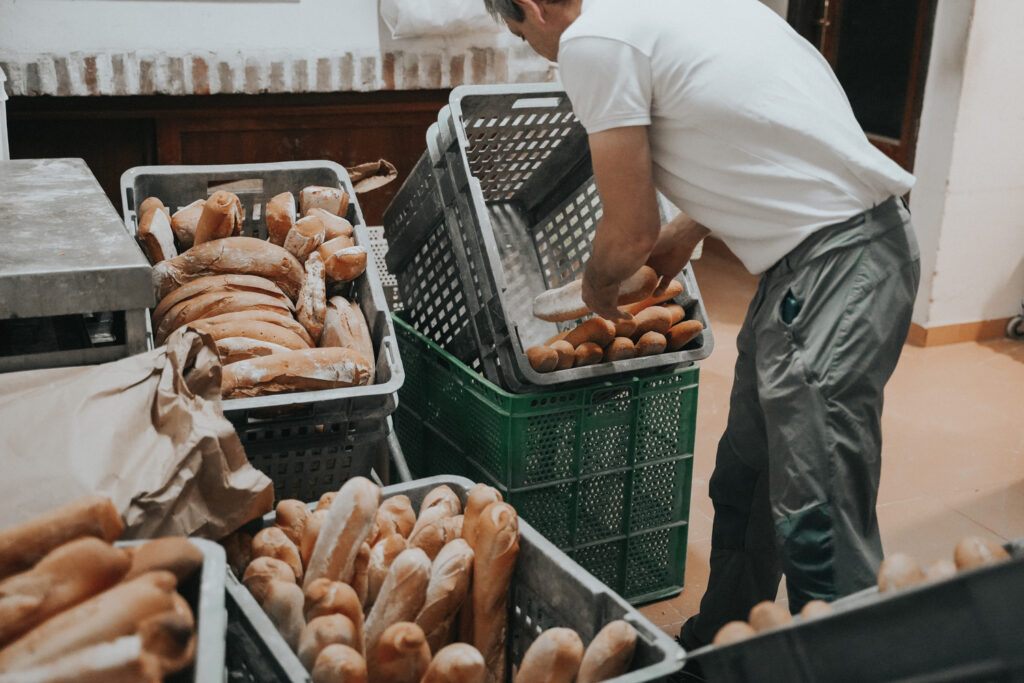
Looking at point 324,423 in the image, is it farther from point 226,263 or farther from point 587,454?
point 587,454

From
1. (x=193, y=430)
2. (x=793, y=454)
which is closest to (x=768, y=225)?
(x=793, y=454)

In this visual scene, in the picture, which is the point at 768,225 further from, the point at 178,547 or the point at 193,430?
the point at 178,547

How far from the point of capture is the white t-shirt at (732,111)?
155cm

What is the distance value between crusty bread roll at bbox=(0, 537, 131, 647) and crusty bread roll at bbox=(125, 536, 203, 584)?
0.01 m

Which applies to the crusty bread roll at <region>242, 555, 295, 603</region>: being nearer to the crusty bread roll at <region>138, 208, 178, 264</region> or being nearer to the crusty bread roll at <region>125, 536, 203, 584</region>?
the crusty bread roll at <region>125, 536, 203, 584</region>

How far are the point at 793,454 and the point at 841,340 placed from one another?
0.21m

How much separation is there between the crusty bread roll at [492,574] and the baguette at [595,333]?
76 centimetres

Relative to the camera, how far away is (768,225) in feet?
5.46

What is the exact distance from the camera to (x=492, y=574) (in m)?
1.34

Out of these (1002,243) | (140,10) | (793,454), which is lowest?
(1002,243)

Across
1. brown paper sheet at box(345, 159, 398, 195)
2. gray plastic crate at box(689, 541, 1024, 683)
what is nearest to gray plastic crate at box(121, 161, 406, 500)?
brown paper sheet at box(345, 159, 398, 195)

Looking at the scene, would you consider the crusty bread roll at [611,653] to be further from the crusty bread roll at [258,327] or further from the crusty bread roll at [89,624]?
the crusty bread roll at [258,327]

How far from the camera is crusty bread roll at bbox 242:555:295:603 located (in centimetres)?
122

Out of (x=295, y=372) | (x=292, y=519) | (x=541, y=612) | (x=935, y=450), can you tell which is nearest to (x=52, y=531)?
(x=292, y=519)
